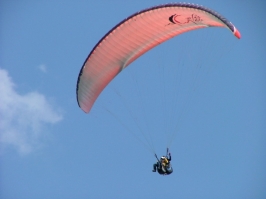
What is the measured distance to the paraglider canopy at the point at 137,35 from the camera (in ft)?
74.3

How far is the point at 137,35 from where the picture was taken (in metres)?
24.1

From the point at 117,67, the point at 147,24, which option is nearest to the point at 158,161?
the point at 117,67

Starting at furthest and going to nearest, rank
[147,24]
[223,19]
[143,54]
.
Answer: [143,54]
[147,24]
[223,19]

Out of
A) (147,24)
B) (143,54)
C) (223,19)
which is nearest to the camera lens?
(223,19)

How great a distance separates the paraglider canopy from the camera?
22641mm

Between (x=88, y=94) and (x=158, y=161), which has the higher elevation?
(x=88, y=94)

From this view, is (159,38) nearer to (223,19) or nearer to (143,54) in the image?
(143,54)

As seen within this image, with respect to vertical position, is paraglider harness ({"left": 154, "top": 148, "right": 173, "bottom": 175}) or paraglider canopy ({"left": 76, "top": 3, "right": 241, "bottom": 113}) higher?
paraglider canopy ({"left": 76, "top": 3, "right": 241, "bottom": 113})

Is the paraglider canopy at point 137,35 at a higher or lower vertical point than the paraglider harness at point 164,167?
higher

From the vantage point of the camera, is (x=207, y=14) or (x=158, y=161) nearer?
(x=207, y=14)

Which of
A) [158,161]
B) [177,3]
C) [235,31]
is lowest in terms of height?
[158,161]

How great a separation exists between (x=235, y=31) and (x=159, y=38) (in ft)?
12.6

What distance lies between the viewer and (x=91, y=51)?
971 inches

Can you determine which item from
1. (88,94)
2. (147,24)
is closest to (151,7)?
(147,24)
